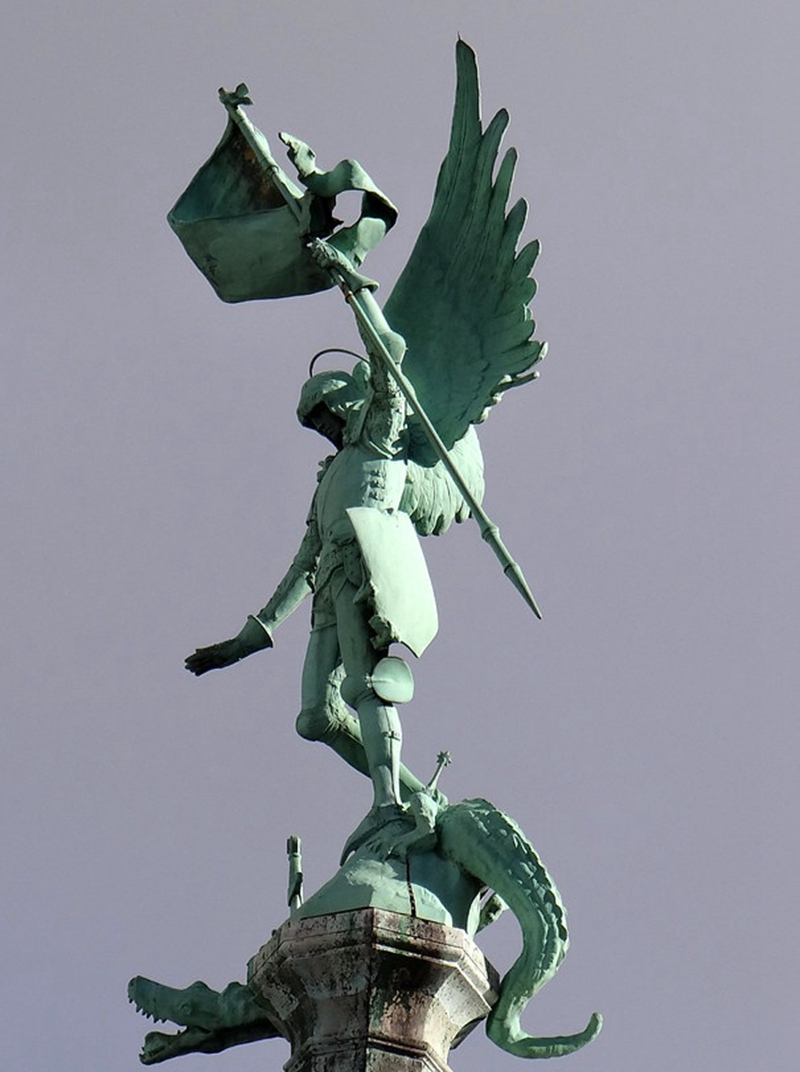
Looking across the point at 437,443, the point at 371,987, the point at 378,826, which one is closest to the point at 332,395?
the point at 437,443

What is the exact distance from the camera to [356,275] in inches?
492

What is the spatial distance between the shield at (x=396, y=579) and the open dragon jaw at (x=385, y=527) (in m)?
0.01

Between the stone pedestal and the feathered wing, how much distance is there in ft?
9.48

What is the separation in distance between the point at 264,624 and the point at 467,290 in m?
1.97

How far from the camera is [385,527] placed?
39.8 feet

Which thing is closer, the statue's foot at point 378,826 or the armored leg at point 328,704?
the statue's foot at point 378,826

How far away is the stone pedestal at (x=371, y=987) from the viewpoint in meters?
10.4

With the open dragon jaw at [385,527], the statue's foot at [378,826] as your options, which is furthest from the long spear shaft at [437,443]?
the statue's foot at [378,826]

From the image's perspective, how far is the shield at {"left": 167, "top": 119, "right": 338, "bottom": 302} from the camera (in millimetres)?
12836

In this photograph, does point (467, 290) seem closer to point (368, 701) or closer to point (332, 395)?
point (332, 395)

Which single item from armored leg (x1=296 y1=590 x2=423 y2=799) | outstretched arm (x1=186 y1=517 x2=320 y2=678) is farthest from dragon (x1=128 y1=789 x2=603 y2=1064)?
outstretched arm (x1=186 y1=517 x2=320 y2=678)

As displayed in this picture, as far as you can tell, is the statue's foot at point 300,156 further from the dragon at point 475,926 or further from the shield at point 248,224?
the dragon at point 475,926

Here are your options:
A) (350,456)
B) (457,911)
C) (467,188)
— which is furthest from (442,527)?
(457,911)

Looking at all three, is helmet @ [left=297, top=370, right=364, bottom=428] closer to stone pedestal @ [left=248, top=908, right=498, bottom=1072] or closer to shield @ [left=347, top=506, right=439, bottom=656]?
shield @ [left=347, top=506, right=439, bottom=656]
